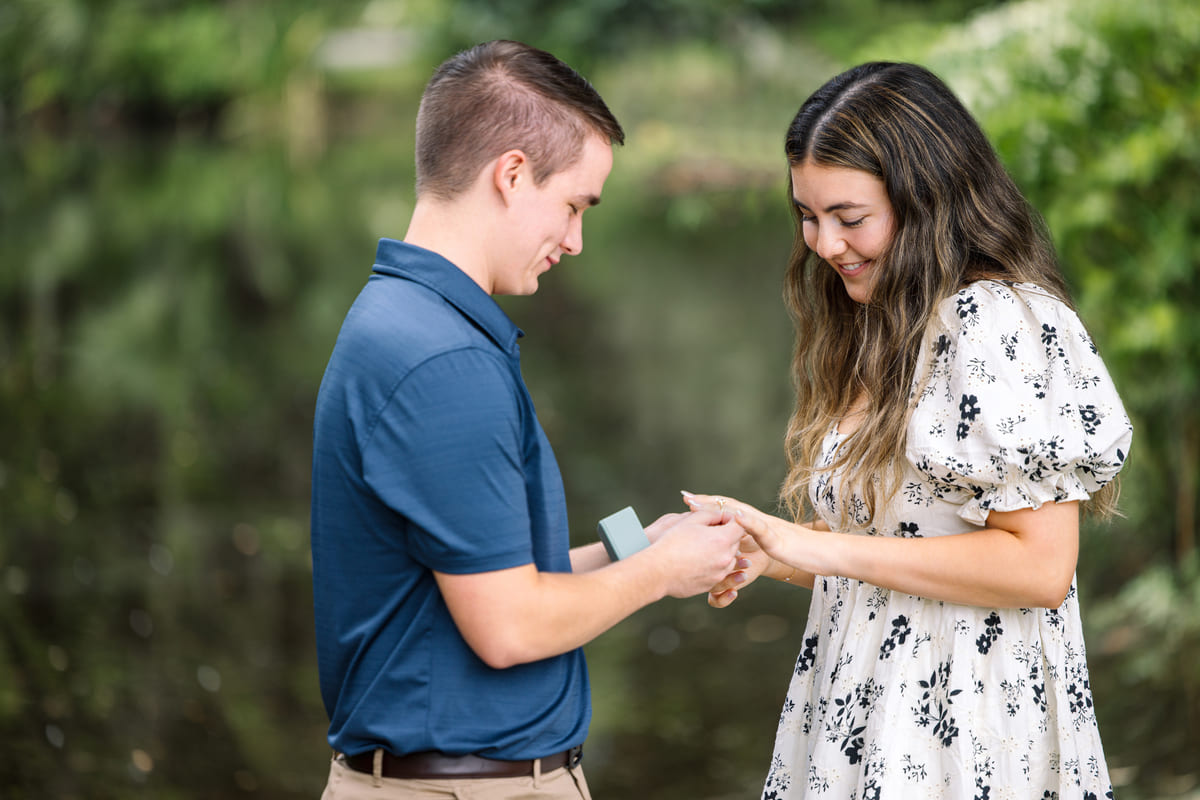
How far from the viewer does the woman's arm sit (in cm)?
180

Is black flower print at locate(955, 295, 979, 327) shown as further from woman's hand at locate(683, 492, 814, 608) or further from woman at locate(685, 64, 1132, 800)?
woman's hand at locate(683, 492, 814, 608)

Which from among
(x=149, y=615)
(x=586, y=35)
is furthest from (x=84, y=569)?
(x=586, y=35)

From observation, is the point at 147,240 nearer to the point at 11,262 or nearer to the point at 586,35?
the point at 11,262

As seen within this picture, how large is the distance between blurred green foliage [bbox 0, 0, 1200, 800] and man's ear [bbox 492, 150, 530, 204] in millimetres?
2615

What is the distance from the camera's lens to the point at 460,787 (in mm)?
1519

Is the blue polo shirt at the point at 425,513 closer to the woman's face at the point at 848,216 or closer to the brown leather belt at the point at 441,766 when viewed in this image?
the brown leather belt at the point at 441,766

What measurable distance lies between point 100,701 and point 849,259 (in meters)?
3.36

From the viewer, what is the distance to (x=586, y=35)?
16531mm

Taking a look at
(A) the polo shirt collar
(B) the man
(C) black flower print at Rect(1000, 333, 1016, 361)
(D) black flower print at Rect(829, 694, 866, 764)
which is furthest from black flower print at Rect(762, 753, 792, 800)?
(A) the polo shirt collar

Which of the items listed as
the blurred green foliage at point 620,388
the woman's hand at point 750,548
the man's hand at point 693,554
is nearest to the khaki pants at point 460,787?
the man's hand at point 693,554

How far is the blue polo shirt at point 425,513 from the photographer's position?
4.69ft

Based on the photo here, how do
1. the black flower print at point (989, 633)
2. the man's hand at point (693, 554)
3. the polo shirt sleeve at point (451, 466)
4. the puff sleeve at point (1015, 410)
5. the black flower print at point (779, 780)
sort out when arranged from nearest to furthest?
the polo shirt sleeve at point (451, 466)
the man's hand at point (693, 554)
the puff sleeve at point (1015, 410)
the black flower print at point (989, 633)
the black flower print at point (779, 780)

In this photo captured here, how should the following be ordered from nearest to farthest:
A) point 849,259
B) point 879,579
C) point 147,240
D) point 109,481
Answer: point 879,579, point 849,259, point 109,481, point 147,240

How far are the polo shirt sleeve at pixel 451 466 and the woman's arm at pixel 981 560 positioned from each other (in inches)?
24.8
